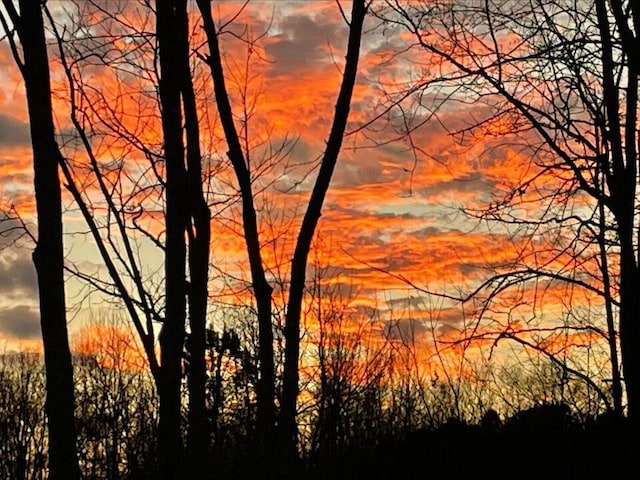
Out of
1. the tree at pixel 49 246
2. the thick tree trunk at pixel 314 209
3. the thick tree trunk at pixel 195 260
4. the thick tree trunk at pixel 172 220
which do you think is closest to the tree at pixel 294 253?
the thick tree trunk at pixel 314 209

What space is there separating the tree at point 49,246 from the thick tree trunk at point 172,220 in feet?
2.74

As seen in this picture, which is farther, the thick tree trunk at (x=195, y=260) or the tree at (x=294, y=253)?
the tree at (x=294, y=253)

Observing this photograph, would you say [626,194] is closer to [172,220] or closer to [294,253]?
[294,253]

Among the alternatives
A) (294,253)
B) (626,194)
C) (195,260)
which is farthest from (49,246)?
(626,194)

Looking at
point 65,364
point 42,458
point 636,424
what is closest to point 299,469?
point 65,364

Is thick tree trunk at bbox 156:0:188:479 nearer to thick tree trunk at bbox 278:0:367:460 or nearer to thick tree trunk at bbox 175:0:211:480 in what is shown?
thick tree trunk at bbox 175:0:211:480

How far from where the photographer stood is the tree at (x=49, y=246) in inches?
305

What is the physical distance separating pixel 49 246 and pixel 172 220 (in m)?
1.10

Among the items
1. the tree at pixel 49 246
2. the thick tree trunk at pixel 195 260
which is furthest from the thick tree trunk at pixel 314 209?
the tree at pixel 49 246

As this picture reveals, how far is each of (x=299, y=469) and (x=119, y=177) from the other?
223 inches

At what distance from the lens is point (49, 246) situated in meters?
7.85

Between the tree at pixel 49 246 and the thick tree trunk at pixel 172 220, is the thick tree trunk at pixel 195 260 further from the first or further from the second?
the tree at pixel 49 246

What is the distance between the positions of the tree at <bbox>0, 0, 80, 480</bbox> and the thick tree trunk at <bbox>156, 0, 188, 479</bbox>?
835 mm

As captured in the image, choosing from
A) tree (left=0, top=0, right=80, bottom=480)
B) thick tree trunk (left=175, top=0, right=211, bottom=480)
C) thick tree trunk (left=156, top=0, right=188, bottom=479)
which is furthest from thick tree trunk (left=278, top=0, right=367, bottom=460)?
tree (left=0, top=0, right=80, bottom=480)
